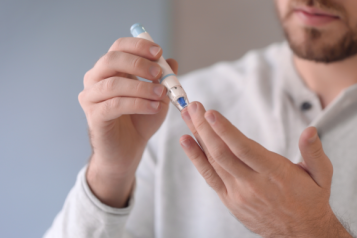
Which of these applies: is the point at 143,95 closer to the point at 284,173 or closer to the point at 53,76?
the point at 284,173

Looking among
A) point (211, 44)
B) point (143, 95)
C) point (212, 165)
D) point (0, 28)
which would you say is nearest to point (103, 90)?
point (143, 95)

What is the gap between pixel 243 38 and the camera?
4.59 ft

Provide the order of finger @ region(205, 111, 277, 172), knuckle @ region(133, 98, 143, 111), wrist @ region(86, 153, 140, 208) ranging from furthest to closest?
wrist @ region(86, 153, 140, 208)
knuckle @ region(133, 98, 143, 111)
finger @ region(205, 111, 277, 172)

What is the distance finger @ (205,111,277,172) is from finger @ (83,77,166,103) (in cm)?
13

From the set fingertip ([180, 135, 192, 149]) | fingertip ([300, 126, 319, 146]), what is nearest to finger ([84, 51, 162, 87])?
fingertip ([180, 135, 192, 149])

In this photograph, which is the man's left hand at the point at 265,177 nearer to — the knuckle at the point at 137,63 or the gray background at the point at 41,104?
the knuckle at the point at 137,63

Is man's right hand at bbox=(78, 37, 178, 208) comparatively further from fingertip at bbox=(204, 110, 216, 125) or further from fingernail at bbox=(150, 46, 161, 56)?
fingertip at bbox=(204, 110, 216, 125)

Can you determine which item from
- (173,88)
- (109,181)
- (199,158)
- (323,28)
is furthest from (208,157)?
(323,28)

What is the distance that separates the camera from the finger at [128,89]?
47 cm

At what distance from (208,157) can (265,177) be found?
8 centimetres

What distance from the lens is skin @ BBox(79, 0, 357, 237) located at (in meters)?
0.39

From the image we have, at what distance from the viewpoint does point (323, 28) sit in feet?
2.36

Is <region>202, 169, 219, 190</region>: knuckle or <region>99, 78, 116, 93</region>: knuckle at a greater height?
<region>99, 78, 116, 93</region>: knuckle

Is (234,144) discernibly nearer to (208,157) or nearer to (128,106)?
(208,157)
